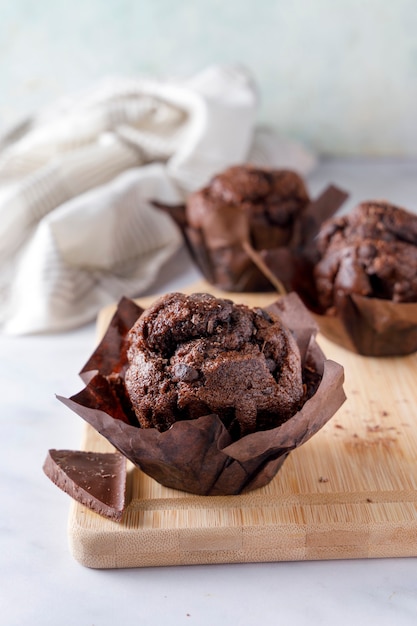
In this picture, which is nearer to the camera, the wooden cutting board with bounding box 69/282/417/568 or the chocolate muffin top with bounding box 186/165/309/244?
the wooden cutting board with bounding box 69/282/417/568

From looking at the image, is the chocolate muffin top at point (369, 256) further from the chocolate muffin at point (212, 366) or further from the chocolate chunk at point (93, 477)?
the chocolate chunk at point (93, 477)

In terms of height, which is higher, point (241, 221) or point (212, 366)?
point (212, 366)

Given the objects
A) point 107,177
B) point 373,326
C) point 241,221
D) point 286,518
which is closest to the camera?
point 286,518

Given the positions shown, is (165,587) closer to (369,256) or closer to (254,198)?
(369,256)

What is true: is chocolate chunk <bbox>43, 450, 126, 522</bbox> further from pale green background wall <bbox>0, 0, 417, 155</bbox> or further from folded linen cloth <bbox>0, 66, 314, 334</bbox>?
pale green background wall <bbox>0, 0, 417, 155</bbox>

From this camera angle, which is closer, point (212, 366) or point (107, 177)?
point (212, 366)


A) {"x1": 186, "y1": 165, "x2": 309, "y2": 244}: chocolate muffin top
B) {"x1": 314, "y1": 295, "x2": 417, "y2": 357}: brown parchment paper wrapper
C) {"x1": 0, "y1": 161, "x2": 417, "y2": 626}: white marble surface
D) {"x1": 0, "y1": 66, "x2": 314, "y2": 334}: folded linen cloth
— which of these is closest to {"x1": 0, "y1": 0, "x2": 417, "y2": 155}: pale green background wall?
{"x1": 0, "y1": 66, "x2": 314, "y2": 334}: folded linen cloth

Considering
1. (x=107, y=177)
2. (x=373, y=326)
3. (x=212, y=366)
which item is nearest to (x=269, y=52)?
(x=107, y=177)
